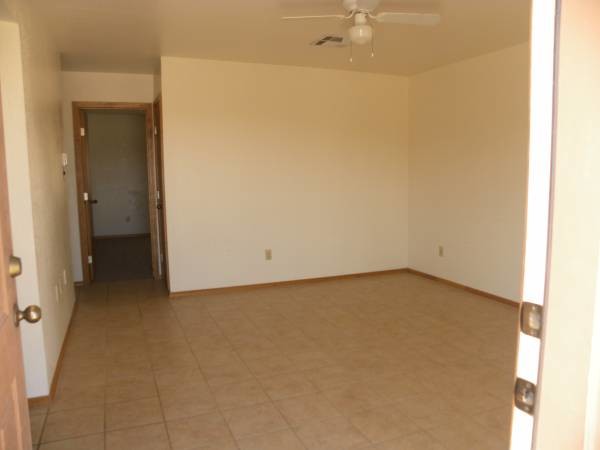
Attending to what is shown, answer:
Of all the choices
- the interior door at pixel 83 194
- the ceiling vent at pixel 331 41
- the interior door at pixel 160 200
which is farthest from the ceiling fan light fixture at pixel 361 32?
the interior door at pixel 83 194

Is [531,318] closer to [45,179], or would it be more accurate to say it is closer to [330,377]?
[330,377]

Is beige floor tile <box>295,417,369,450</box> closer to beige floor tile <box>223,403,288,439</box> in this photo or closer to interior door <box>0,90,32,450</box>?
beige floor tile <box>223,403,288,439</box>

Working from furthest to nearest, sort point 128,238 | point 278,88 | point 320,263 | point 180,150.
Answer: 1. point 128,238
2. point 320,263
3. point 278,88
4. point 180,150

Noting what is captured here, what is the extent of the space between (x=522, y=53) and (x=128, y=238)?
24.3 ft

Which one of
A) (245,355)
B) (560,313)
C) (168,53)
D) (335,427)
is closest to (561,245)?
(560,313)

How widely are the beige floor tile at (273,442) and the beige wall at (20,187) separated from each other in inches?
50.6

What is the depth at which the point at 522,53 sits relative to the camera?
4266 mm

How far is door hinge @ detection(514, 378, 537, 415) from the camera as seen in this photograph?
0.83 meters

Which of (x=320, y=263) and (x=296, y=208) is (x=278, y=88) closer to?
(x=296, y=208)

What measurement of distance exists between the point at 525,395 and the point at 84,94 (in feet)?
18.5

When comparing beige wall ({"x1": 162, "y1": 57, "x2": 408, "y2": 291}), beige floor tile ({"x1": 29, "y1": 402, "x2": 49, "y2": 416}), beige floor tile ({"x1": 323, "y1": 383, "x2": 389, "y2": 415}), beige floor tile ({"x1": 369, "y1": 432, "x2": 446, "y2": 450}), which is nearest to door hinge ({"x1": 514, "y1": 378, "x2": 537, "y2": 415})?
beige floor tile ({"x1": 369, "y1": 432, "x2": 446, "y2": 450})

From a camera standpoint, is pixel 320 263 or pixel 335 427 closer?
pixel 335 427

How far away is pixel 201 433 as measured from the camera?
245 cm

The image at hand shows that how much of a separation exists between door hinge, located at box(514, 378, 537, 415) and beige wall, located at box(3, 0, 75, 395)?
8.54 ft
